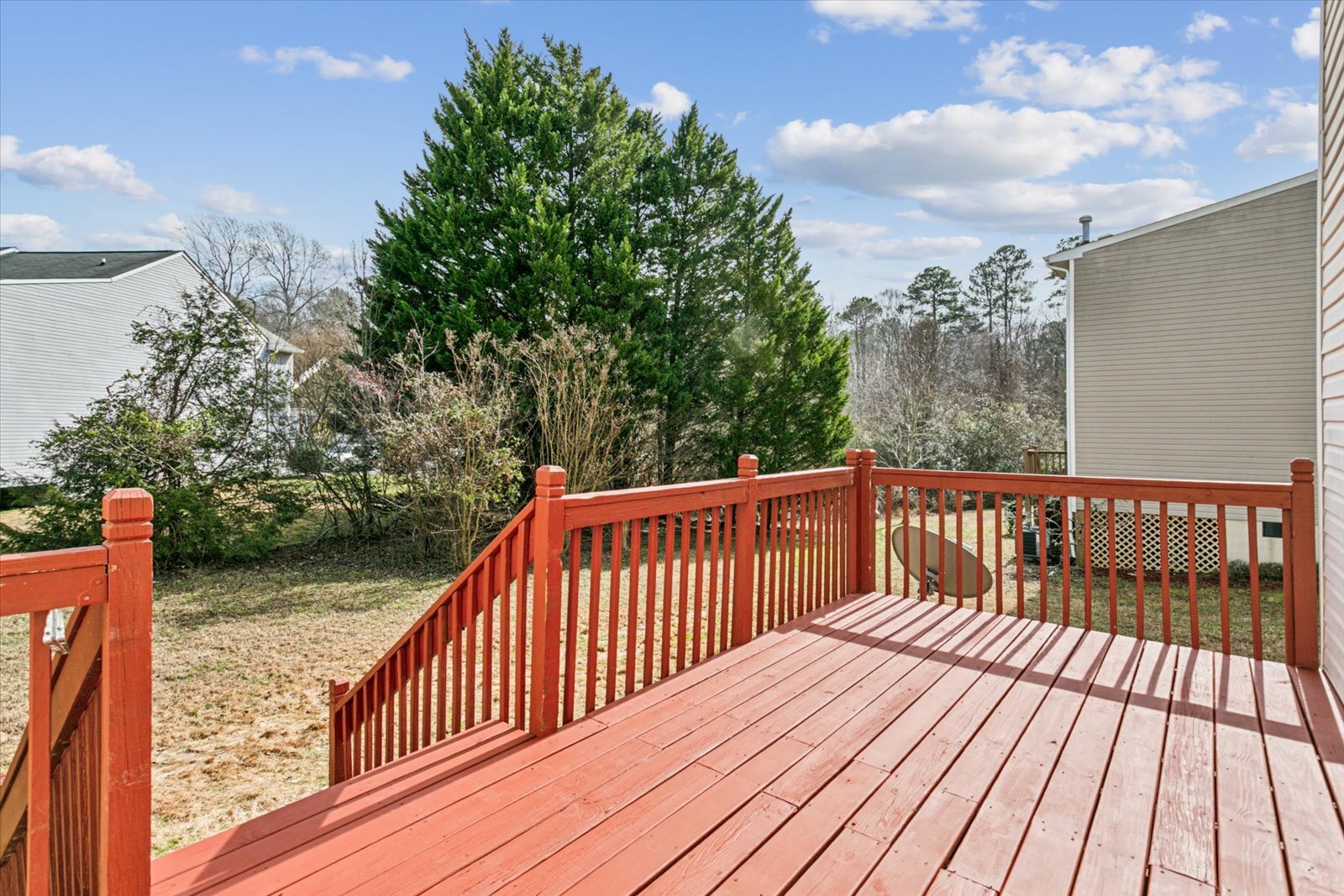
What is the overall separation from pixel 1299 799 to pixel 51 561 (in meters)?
3.13

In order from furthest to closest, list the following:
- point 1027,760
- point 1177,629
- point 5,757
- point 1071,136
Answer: point 1071,136 → point 1177,629 → point 5,757 → point 1027,760

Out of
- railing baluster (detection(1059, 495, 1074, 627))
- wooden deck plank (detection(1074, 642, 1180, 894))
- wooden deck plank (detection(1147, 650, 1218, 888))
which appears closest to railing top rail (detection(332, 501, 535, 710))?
wooden deck plank (detection(1074, 642, 1180, 894))

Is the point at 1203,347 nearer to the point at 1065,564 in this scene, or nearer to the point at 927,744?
the point at 1065,564

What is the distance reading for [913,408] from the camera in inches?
602

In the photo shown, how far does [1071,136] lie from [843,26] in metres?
4.92

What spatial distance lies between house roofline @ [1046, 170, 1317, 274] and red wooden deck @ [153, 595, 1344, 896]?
25.8ft

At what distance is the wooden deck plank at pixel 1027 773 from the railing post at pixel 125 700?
1805mm

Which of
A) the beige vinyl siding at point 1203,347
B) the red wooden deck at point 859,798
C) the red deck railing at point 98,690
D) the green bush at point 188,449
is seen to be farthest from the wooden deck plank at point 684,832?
the beige vinyl siding at point 1203,347

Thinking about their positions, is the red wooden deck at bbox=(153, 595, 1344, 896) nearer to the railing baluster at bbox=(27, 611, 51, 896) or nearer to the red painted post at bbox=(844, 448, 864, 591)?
the railing baluster at bbox=(27, 611, 51, 896)

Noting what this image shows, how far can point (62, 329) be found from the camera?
13.6 metres

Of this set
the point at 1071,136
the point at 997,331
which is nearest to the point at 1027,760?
the point at 1071,136

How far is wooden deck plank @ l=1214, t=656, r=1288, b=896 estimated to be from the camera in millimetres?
1569

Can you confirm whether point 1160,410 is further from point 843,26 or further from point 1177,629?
point 843,26

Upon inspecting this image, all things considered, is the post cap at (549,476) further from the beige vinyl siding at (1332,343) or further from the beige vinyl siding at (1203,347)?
the beige vinyl siding at (1203,347)
